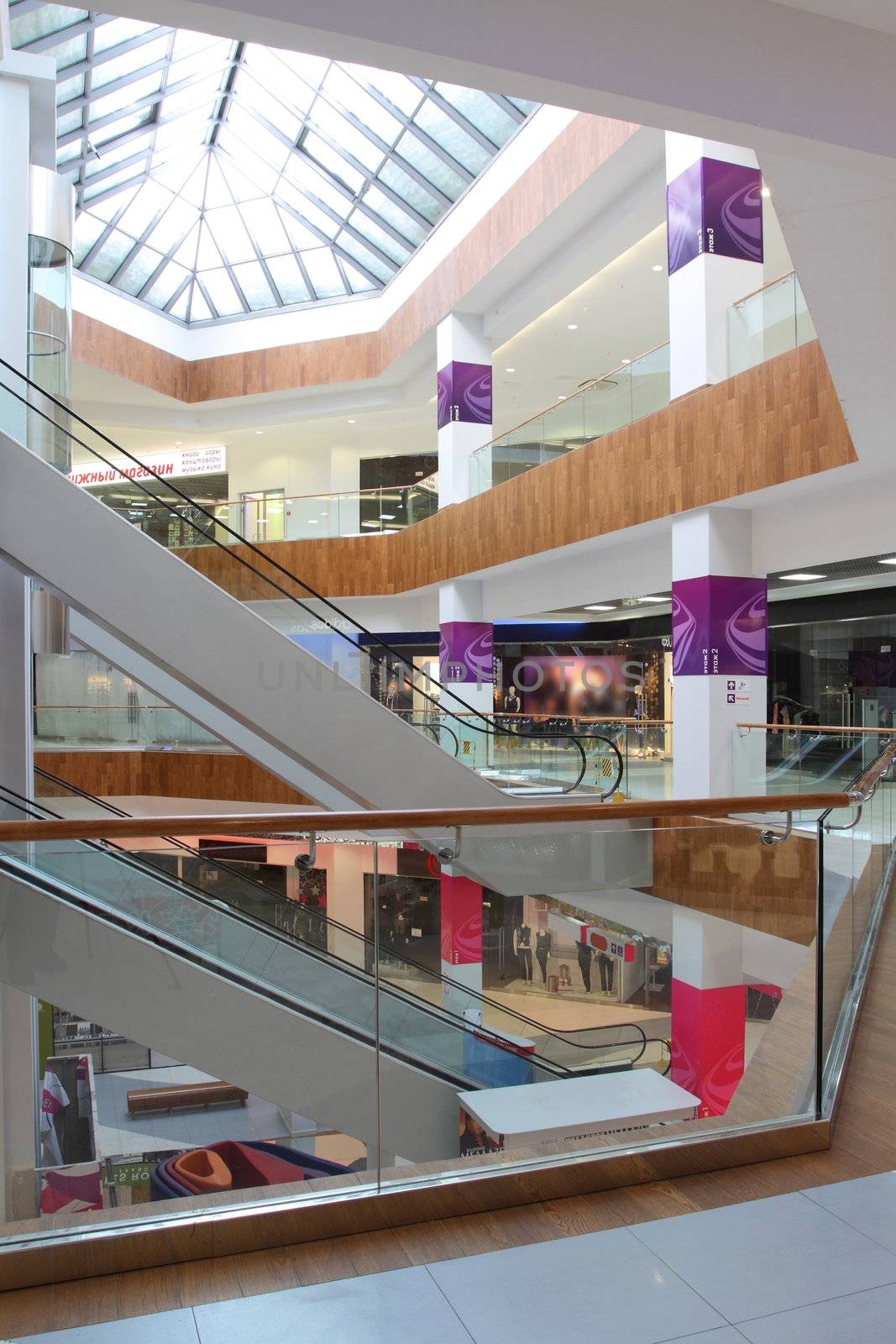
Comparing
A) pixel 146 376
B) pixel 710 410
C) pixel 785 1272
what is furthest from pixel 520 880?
pixel 146 376

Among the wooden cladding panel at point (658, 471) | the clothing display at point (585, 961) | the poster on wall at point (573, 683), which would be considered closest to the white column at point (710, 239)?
the wooden cladding panel at point (658, 471)

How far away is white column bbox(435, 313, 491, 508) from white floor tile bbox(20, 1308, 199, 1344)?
16.3 meters

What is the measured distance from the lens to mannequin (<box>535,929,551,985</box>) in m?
3.04

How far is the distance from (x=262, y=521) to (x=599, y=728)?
35.0 ft

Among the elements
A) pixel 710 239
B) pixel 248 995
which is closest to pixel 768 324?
pixel 710 239

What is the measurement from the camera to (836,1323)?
7.33ft

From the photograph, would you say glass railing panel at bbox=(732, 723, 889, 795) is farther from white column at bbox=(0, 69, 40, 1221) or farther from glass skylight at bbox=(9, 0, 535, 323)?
glass skylight at bbox=(9, 0, 535, 323)

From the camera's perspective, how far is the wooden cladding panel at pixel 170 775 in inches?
669

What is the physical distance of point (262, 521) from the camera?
21312 millimetres

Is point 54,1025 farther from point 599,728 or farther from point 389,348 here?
point 389,348

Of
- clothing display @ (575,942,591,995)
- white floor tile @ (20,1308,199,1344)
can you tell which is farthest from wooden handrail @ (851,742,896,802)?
white floor tile @ (20,1308,199,1344)

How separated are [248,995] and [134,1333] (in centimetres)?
82

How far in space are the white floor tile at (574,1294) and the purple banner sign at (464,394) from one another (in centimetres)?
1611

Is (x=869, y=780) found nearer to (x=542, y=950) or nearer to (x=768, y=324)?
(x=542, y=950)
